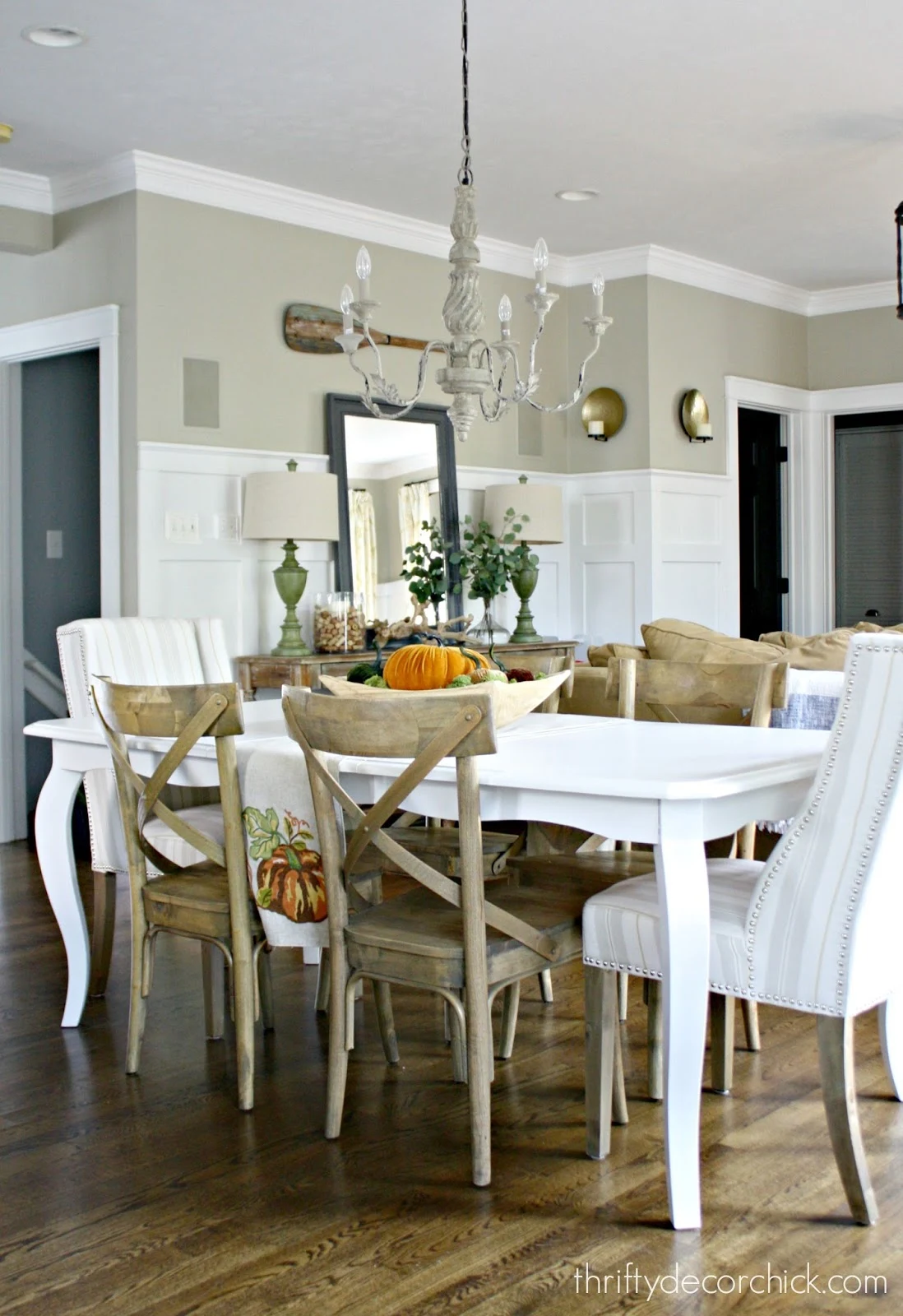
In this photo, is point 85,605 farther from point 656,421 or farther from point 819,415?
point 819,415

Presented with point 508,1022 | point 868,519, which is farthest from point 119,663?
point 868,519

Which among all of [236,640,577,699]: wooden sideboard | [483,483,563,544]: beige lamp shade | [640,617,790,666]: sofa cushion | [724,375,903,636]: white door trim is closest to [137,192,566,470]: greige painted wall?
[483,483,563,544]: beige lamp shade

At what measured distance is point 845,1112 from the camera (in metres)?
2.23

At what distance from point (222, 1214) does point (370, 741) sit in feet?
2.76

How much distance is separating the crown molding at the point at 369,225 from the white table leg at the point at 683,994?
281cm

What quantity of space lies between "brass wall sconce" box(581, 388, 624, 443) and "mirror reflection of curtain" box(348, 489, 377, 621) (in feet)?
5.15

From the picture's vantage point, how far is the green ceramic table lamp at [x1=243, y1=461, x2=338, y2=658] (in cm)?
551

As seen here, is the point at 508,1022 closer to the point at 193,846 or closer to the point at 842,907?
the point at 193,846

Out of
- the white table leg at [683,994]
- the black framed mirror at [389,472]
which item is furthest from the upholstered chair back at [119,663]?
the black framed mirror at [389,472]

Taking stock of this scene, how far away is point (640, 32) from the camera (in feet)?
14.1

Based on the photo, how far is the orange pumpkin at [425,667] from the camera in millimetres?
2889

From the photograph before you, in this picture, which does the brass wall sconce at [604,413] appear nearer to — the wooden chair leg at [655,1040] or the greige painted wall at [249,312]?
the greige painted wall at [249,312]

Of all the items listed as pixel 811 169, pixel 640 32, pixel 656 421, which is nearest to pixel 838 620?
pixel 656 421

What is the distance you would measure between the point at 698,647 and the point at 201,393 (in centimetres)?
240
